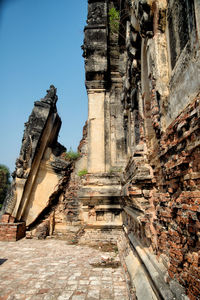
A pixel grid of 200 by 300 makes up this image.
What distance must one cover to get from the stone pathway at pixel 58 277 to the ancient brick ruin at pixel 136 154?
51 centimetres

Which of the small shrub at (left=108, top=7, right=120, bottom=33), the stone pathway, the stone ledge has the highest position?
the small shrub at (left=108, top=7, right=120, bottom=33)

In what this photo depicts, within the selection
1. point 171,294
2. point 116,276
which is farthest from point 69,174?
point 171,294

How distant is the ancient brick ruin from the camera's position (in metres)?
1.81

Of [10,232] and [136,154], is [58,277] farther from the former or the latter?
[10,232]

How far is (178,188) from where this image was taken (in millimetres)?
2057

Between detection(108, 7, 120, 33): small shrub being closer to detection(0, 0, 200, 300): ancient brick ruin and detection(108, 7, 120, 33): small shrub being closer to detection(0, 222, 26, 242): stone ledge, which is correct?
detection(0, 0, 200, 300): ancient brick ruin

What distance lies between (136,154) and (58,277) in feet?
8.59

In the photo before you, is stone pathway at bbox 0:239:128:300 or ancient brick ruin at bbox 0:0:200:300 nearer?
ancient brick ruin at bbox 0:0:200:300

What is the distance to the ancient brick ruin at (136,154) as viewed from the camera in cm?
181

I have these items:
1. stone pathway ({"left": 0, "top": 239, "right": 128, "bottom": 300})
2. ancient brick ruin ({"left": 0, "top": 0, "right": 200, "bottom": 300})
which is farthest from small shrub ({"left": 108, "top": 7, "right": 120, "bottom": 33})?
stone pathway ({"left": 0, "top": 239, "right": 128, "bottom": 300})

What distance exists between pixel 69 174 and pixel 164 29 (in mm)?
7324

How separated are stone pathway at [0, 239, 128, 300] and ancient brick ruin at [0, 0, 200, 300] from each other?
0.51 meters

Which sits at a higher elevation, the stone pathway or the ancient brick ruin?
the ancient brick ruin

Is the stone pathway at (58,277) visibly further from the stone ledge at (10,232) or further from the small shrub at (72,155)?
the small shrub at (72,155)
